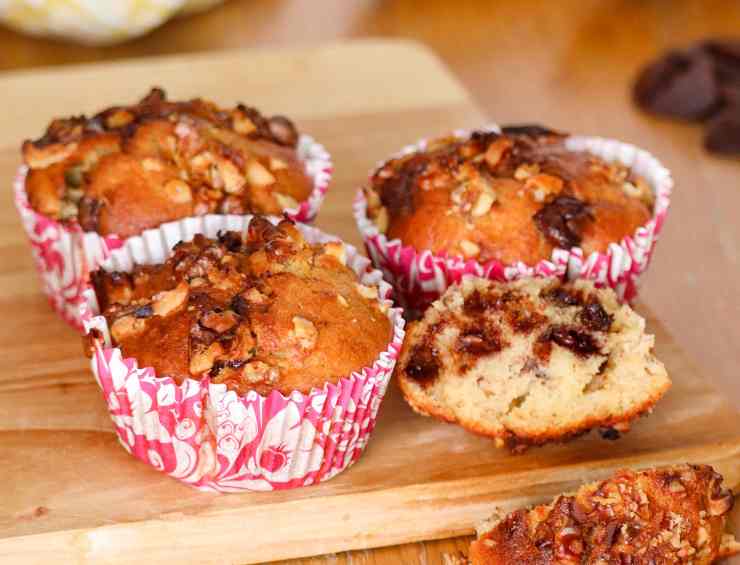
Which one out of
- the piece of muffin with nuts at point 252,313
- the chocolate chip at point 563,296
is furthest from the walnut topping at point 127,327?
the chocolate chip at point 563,296

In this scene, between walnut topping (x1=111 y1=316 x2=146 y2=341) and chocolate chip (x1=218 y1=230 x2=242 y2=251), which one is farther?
chocolate chip (x1=218 y1=230 x2=242 y2=251)

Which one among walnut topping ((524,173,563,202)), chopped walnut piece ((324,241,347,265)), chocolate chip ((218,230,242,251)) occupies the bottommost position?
chocolate chip ((218,230,242,251))

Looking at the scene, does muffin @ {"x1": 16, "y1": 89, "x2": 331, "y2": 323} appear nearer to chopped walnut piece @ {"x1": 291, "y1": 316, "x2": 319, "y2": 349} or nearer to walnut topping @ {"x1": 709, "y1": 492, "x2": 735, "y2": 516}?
chopped walnut piece @ {"x1": 291, "y1": 316, "x2": 319, "y2": 349}

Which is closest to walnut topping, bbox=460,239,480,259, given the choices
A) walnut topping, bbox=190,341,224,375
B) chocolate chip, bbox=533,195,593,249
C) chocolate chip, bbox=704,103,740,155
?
chocolate chip, bbox=533,195,593,249

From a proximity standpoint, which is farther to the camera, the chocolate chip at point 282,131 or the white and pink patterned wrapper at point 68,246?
the chocolate chip at point 282,131

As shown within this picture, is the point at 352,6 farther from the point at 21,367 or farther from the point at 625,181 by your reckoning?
the point at 21,367

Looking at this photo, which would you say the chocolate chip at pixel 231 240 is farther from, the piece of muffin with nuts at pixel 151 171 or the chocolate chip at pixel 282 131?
the chocolate chip at pixel 282 131

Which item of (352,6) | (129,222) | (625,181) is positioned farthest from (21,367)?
(352,6)
